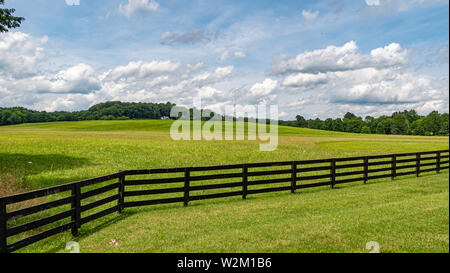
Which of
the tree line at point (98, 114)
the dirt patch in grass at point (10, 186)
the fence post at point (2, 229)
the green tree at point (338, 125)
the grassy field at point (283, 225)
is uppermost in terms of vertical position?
the tree line at point (98, 114)

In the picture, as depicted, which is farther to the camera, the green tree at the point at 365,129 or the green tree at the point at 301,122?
the green tree at the point at 301,122

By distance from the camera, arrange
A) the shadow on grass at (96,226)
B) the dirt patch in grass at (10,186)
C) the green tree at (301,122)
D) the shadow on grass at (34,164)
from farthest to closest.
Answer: the green tree at (301,122), the shadow on grass at (34,164), the dirt patch in grass at (10,186), the shadow on grass at (96,226)

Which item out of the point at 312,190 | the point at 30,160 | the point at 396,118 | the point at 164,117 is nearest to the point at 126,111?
the point at 164,117

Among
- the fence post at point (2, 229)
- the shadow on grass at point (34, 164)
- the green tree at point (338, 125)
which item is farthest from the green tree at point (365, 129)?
the fence post at point (2, 229)

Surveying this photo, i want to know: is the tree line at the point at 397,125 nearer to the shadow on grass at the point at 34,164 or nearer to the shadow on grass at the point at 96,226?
the shadow on grass at the point at 34,164

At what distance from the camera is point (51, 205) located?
25.6ft

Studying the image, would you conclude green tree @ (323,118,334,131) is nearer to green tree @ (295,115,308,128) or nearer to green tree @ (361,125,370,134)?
green tree @ (295,115,308,128)

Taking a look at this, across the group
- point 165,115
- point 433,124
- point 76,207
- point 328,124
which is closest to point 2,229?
point 76,207

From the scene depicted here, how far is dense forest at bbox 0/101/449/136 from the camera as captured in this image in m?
128

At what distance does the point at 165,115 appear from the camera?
154 m

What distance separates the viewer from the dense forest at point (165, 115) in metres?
128

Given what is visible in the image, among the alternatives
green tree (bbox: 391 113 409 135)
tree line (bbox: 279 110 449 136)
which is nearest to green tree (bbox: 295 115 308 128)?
tree line (bbox: 279 110 449 136)
